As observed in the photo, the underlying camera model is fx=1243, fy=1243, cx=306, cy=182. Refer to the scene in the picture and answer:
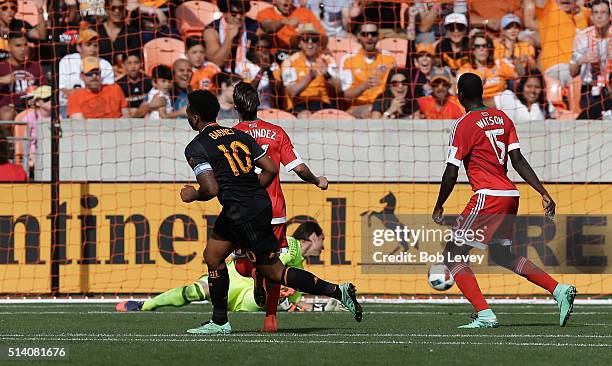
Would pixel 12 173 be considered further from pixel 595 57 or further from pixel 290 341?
pixel 595 57

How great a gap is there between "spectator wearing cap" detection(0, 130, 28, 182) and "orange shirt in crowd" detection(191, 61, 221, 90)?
3.15m

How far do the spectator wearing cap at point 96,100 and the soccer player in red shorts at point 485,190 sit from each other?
25.7ft

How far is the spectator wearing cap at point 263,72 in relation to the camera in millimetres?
17922

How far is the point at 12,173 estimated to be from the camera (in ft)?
51.2

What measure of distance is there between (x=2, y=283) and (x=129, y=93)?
3821mm

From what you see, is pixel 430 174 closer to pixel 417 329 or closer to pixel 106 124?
pixel 106 124

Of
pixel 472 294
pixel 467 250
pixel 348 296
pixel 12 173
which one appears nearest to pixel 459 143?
pixel 467 250

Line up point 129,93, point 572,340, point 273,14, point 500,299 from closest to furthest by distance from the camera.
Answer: point 572,340 → point 500,299 → point 129,93 → point 273,14

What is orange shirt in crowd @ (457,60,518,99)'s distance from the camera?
59.3 feet

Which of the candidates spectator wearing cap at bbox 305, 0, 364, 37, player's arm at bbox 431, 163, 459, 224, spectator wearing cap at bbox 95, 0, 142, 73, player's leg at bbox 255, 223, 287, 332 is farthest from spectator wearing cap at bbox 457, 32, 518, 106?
player's leg at bbox 255, 223, 287, 332

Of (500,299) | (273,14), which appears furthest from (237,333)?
(273,14)

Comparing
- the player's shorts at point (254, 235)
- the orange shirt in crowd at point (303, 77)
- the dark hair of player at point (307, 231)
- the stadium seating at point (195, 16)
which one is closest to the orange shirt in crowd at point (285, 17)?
the orange shirt in crowd at point (303, 77)

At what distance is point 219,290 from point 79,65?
30.1 ft

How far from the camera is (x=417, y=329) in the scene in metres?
10.4
